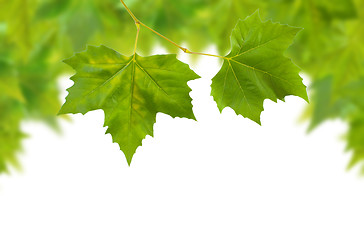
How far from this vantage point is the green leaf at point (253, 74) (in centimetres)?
24

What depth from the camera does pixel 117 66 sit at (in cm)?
25

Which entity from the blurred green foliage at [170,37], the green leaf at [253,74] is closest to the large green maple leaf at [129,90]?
the green leaf at [253,74]

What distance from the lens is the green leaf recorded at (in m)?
0.24

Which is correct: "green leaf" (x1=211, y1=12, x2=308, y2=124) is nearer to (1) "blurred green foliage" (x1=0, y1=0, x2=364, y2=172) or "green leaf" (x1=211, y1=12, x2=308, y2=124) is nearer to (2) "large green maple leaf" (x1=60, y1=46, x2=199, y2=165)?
(2) "large green maple leaf" (x1=60, y1=46, x2=199, y2=165)

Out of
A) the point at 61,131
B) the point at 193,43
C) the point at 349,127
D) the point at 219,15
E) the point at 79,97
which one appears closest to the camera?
the point at 79,97

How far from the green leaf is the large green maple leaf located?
0.08 ft

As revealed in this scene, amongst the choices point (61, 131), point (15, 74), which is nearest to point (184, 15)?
point (15, 74)

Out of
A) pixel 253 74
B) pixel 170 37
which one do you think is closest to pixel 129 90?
pixel 253 74

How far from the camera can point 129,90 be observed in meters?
0.25

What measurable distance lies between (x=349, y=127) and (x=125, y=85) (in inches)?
28.3

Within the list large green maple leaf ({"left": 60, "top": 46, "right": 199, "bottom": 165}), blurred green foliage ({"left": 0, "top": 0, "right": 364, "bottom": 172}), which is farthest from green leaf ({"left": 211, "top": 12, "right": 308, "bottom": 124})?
blurred green foliage ({"left": 0, "top": 0, "right": 364, "bottom": 172})

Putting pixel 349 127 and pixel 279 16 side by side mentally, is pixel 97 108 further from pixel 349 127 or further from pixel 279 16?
pixel 349 127

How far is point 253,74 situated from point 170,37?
1.36 ft

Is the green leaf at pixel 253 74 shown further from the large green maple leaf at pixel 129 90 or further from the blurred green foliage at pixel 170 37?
the blurred green foliage at pixel 170 37
